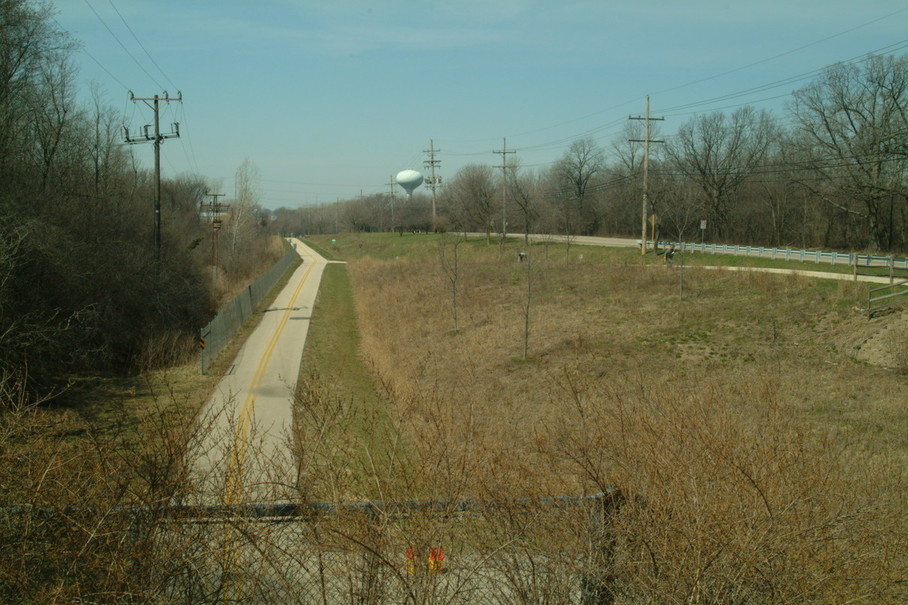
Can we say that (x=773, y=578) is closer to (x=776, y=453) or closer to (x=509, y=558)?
(x=509, y=558)

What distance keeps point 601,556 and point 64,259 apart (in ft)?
71.8

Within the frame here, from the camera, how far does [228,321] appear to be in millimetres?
30469

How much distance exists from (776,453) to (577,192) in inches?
3127

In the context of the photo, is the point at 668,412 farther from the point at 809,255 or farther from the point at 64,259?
the point at 809,255

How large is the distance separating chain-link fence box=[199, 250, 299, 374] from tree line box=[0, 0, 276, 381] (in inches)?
52.9

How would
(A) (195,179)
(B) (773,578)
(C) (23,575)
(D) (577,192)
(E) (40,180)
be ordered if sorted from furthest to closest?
(A) (195,179), (D) (577,192), (E) (40,180), (B) (773,578), (C) (23,575)

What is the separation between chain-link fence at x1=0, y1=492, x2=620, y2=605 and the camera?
14.3ft

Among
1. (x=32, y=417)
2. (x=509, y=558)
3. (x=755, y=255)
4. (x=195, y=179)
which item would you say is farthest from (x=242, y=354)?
(x=195, y=179)

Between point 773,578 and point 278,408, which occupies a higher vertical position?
point 773,578

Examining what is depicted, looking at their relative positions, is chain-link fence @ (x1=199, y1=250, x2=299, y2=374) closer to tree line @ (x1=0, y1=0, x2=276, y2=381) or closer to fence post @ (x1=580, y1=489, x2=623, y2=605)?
tree line @ (x1=0, y1=0, x2=276, y2=381)

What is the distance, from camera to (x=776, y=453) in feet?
22.4

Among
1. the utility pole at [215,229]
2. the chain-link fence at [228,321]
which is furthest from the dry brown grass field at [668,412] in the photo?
the utility pole at [215,229]

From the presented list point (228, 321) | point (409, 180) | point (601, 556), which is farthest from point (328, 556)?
point (409, 180)

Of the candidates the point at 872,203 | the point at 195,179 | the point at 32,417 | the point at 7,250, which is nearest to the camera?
the point at 32,417
